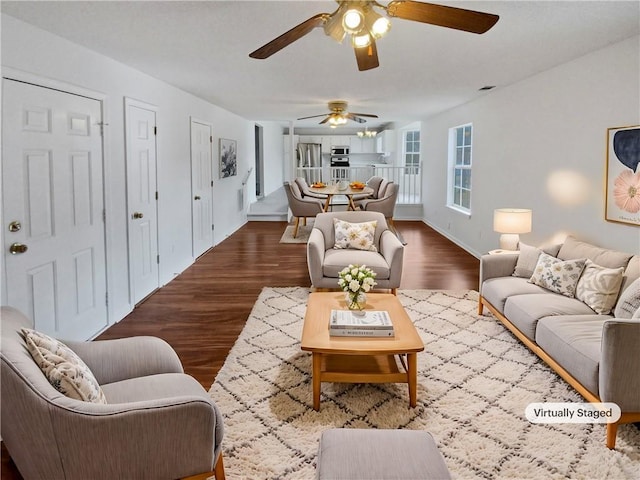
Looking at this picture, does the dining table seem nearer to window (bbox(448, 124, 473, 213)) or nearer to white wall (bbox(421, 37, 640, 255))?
window (bbox(448, 124, 473, 213))

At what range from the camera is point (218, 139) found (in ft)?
27.9

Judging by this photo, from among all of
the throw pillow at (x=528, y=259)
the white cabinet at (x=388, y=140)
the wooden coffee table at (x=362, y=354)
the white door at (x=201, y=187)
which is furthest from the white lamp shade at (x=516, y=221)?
the white cabinet at (x=388, y=140)

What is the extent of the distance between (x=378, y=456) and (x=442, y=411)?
126 centimetres

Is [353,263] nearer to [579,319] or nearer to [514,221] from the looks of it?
[514,221]

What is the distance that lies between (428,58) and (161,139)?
3.07m

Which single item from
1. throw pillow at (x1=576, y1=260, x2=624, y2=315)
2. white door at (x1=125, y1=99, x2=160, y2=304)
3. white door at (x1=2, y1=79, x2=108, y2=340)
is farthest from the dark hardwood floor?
throw pillow at (x1=576, y1=260, x2=624, y2=315)

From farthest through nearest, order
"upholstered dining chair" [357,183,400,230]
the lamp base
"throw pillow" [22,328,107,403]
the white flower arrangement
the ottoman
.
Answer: "upholstered dining chair" [357,183,400,230] < the lamp base < the white flower arrangement < "throw pillow" [22,328,107,403] < the ottoman

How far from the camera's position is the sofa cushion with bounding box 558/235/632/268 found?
353 centimetres

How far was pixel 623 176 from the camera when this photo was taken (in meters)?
3.75

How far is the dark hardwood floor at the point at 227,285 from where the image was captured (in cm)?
394

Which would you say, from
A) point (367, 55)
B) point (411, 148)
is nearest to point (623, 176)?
point (367, 55)

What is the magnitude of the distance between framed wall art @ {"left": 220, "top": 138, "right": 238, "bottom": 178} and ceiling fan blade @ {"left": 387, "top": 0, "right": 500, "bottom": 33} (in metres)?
6.70

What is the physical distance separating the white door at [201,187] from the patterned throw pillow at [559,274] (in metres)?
4.73

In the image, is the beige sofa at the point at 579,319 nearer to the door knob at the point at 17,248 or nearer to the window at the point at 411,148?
the door knob at the point at 17,248
